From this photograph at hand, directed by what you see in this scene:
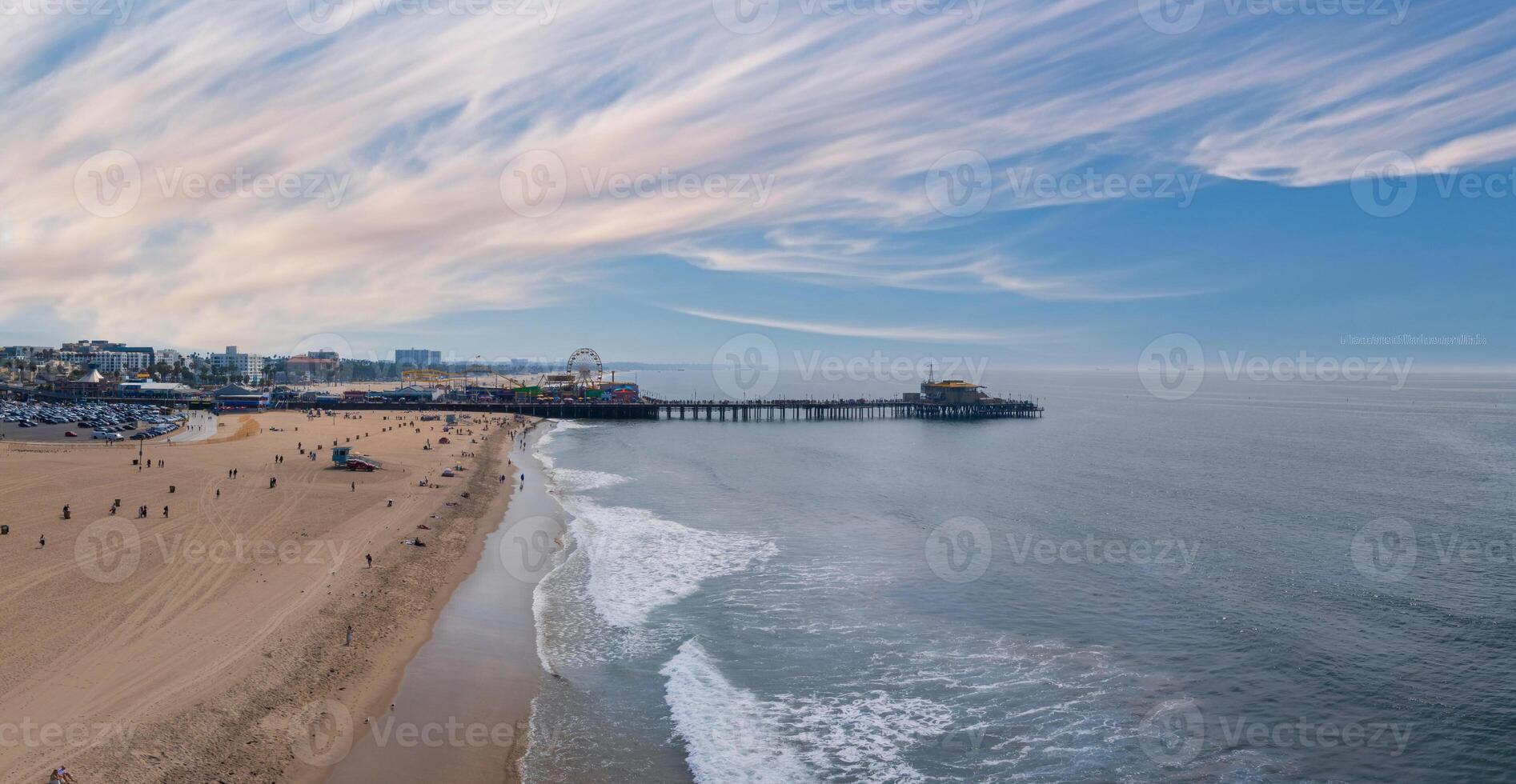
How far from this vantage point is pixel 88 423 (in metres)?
77.1

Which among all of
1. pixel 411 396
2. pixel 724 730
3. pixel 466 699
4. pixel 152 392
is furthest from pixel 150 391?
pixel 724 730

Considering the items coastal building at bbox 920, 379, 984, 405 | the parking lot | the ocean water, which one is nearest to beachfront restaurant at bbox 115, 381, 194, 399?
the parking lot

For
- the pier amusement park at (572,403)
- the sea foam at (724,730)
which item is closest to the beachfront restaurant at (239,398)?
the pier amusement park at (572,403)

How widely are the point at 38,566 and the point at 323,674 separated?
44.9 feet

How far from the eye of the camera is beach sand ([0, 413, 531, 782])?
1516cm

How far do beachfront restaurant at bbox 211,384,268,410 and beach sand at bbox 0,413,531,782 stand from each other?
2739 inches

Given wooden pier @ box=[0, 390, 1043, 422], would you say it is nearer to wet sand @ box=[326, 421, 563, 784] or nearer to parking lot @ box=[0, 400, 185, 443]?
parking lot @ box=[0, 400, 185, 443]

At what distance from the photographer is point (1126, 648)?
23.1m

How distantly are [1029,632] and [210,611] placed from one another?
2445 cm

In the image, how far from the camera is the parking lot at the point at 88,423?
64.3 m

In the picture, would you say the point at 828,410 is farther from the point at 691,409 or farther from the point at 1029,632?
the point at 1029,632

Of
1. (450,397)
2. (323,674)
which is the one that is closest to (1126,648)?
(323,674)

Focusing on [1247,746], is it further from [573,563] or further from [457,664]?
[573,563]

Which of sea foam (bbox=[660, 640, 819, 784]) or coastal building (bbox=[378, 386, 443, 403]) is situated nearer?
sea foam (bbox=[660, 640, 819, 784])
